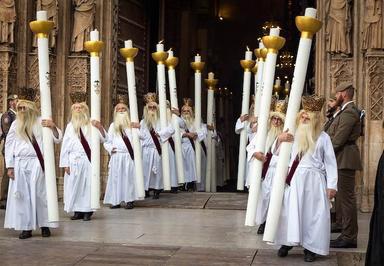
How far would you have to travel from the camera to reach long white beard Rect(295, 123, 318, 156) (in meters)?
8.16

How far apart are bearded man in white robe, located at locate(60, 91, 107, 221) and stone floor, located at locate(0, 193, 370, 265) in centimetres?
29

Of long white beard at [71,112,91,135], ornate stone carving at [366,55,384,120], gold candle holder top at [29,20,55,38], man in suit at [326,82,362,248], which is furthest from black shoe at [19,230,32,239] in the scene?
ornate stone carving at [366,55,384,120]

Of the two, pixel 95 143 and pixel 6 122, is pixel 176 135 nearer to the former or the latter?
pixel 95 143

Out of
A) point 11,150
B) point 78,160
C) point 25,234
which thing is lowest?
point 25,234

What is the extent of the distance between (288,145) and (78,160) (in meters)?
4.39

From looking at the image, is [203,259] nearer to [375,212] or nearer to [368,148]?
[375,212]

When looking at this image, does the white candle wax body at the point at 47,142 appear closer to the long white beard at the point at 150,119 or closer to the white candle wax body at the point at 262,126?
the white candle wax body at the point at 262,126

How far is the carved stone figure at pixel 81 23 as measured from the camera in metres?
14.1

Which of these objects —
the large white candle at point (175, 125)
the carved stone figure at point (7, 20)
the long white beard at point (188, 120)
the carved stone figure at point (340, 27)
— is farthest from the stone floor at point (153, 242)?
the long white beard at point (188, 120)

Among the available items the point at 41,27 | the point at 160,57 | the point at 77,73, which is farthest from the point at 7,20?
the point at 41,27

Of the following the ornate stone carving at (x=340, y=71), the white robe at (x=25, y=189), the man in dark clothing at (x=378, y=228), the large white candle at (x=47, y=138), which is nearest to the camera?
the man in dark clothing at (x=378, y=228)

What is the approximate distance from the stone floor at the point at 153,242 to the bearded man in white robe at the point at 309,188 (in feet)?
0.91

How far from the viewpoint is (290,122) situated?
8047 mm

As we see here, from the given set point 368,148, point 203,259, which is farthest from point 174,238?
point 368,148
